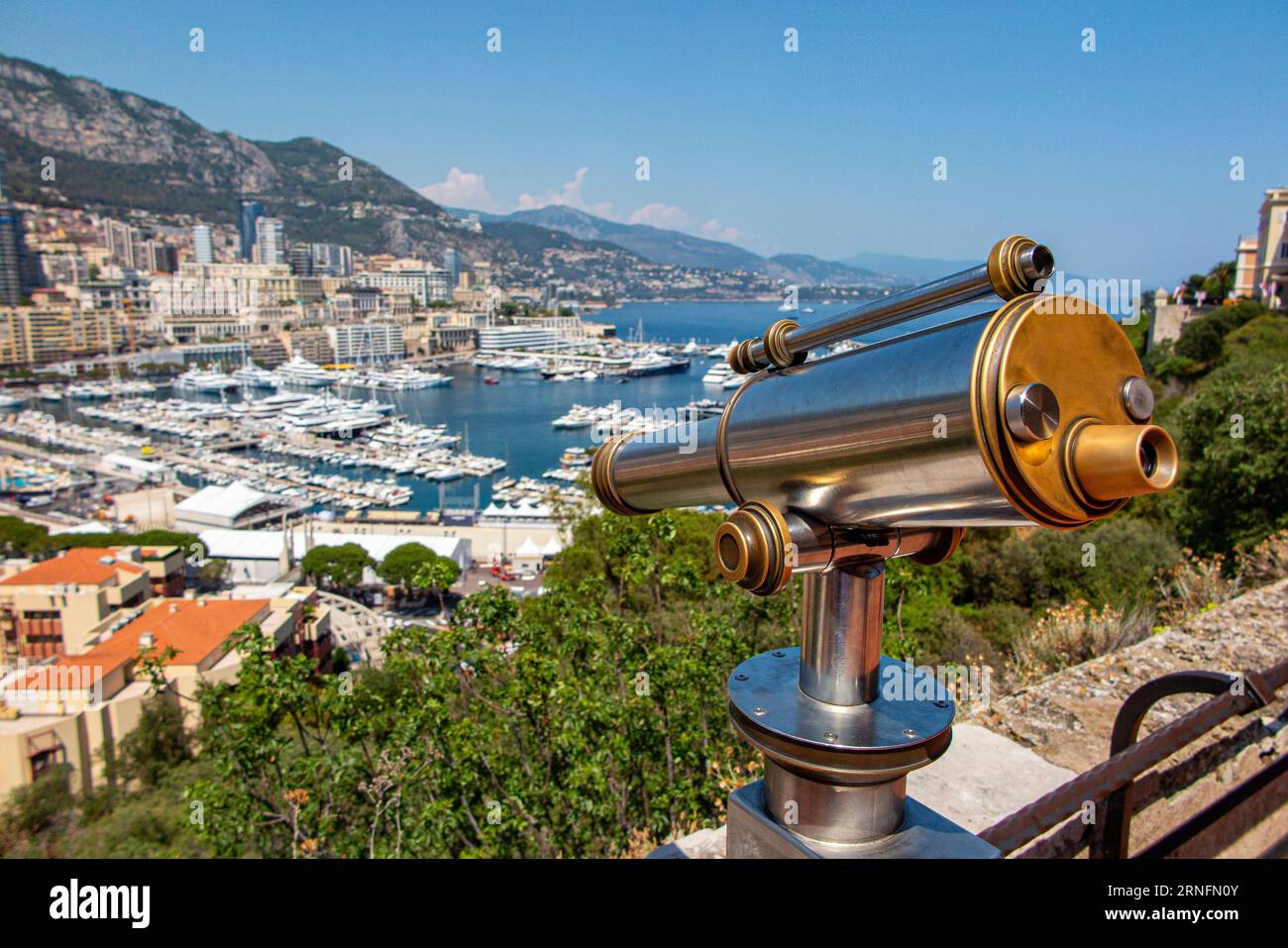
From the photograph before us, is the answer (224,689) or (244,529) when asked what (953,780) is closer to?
(224,689)

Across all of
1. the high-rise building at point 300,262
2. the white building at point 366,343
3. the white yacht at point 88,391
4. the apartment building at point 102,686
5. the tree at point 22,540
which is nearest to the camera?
the apartment building at point 102,686

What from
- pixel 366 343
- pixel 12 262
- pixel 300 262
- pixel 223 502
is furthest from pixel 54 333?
pixel 223 502

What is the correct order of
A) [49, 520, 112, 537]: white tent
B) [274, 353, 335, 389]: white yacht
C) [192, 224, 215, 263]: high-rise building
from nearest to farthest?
[49, 520, 112, 537]: white tent, [274, 353, 335, 389]: white yacht, [192, 224, 215, 263]: high-rise building

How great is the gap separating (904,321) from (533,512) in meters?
30.4

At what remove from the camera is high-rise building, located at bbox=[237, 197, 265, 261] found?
367 feet

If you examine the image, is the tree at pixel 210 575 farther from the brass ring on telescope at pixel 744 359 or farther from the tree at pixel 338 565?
the brass ring on telescope at pixel 744 359

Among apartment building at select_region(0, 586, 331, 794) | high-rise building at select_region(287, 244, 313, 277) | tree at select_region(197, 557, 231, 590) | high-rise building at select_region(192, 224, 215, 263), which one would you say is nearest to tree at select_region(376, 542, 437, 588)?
tree at select_region(197, 557, 231, 590)

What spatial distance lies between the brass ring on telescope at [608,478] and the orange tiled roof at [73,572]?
65.2 ft

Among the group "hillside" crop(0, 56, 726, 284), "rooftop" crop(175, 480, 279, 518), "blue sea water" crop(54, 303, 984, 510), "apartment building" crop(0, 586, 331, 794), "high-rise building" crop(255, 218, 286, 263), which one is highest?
"hillside" crop(0, 56, 726, 284)

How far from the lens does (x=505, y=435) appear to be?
47.0 m

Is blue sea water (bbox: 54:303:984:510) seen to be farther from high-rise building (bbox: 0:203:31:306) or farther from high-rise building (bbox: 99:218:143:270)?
high-rise building (bbox: 99:218:143:270)

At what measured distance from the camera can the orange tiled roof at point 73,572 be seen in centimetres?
1712

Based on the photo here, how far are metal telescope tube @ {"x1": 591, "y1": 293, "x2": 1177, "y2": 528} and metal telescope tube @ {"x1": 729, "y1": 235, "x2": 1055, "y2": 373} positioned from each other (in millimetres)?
54

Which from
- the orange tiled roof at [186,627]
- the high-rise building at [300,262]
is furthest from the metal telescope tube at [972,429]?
the high-rise building at [300,262]
